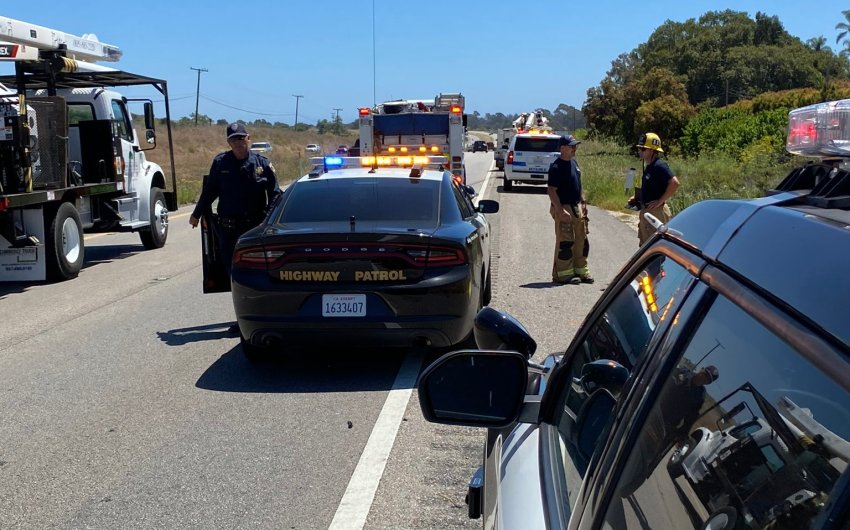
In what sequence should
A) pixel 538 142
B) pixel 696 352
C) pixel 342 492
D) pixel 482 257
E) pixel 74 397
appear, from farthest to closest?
pixel 538 142 → pixel 482 257 → pixel 74 397 → pixel 342 492 → pixel 696 352

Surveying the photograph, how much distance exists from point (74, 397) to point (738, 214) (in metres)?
5.86

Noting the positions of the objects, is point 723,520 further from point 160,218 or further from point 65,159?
point 160,218

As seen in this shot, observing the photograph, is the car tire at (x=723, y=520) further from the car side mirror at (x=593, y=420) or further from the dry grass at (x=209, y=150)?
the dry grass at (x=209, y=150)

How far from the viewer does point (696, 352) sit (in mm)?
1694

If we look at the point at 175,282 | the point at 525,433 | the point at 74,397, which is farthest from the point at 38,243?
the point at 525,433

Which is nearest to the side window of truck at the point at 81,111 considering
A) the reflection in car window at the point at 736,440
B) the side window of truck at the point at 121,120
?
the side window of truck at the point at 121,120

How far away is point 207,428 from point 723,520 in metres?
4.89

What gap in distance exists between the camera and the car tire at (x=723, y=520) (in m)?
1.38

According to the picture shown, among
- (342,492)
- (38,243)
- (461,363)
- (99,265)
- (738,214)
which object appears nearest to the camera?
(738,214)

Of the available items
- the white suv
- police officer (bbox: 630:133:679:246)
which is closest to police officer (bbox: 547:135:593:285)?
police officer (bbox: 630:133:679:246)

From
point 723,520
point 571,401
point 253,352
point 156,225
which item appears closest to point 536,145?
point 156,225

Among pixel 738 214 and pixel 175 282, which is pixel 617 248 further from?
pixel 738 214

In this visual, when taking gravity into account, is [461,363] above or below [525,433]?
above

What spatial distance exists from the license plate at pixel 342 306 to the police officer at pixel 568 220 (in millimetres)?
5066
